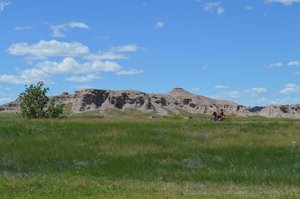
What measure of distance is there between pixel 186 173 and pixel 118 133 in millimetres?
11572

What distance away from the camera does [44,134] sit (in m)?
35.3

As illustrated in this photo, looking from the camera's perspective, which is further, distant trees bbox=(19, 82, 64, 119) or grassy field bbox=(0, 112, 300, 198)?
distant trees bbox=(19, 82, 64, 119)

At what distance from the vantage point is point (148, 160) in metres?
30.1

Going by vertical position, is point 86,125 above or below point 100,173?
above

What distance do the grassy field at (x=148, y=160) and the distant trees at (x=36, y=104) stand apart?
30.6m

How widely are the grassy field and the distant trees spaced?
30.6 metres

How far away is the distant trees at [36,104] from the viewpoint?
227 feet

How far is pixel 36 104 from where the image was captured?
6925 cm

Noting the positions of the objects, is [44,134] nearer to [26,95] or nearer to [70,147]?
[70,147]

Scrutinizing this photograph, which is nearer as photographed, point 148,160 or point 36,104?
point 148,160

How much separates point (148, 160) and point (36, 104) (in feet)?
139

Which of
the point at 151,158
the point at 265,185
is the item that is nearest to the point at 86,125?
the point at 151,158

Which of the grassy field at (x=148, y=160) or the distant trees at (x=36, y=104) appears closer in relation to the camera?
the grassy field at (x=148, y=160)

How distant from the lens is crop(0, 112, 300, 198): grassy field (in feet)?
60.6
